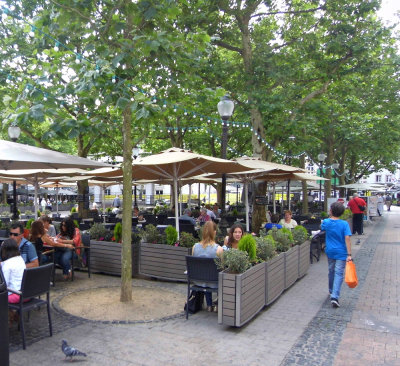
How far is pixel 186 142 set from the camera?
80.3 feet

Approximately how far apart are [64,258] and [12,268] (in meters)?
3.10

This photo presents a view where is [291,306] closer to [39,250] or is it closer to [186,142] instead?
[39,250]

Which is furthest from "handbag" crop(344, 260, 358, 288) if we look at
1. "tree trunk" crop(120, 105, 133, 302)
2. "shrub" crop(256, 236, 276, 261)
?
"tree trunk" crop(120, 105, 133, 302)

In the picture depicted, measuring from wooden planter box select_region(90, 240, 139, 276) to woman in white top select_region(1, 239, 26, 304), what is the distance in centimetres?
324

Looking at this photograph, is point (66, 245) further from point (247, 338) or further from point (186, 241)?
point (247, 338)

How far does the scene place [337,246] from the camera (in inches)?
239

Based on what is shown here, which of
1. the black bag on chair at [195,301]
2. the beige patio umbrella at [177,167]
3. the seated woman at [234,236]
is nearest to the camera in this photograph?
the black bag on chair at [195,301]

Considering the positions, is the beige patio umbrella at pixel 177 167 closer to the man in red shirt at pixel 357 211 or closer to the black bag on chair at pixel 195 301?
the black bag on chair at pixel 195 301

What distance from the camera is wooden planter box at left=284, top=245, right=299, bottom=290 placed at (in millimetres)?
6828

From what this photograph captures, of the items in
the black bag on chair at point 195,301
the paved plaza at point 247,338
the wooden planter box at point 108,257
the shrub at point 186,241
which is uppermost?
the shrub at point 186,241

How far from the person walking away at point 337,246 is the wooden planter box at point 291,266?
84cm

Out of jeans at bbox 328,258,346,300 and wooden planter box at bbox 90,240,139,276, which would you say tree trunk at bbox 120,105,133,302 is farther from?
jeans at bbox 328,258,346,300

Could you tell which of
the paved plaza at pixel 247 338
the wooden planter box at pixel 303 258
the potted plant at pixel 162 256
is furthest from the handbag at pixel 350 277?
the potted plant at pixel 162 256

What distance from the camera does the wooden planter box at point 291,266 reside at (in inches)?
269
